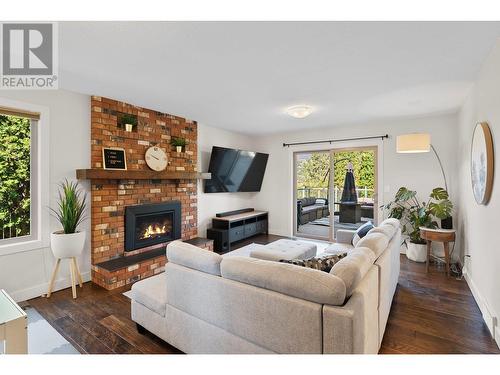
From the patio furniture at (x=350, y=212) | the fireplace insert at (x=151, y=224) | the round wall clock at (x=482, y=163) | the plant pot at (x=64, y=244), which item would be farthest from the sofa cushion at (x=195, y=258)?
the patio furniture at (x=350, y=212)

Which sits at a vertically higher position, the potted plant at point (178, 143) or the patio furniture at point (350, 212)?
the potted plant at point (178, 143)

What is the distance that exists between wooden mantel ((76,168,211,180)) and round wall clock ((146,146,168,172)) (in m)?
0.20

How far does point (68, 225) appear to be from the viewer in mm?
2803

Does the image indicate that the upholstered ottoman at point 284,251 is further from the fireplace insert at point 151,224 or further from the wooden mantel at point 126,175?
the wooden mantel at point 126,175

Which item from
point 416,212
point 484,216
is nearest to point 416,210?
point 416,212

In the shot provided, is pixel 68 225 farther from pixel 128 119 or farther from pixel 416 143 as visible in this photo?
pixel 416 143

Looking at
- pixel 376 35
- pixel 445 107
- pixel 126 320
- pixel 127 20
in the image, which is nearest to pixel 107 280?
pixel 126 320

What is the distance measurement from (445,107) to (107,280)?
200 inches

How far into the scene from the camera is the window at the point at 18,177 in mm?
2703

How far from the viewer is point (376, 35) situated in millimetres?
1838

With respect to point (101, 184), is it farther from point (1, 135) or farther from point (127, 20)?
point (127, 20)

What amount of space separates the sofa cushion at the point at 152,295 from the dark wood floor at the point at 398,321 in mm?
285

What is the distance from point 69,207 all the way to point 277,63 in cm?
268

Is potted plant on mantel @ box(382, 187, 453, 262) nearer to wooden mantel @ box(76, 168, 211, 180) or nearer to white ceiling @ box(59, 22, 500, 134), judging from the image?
white ceiling @ box(59, 22, 500, 134)
